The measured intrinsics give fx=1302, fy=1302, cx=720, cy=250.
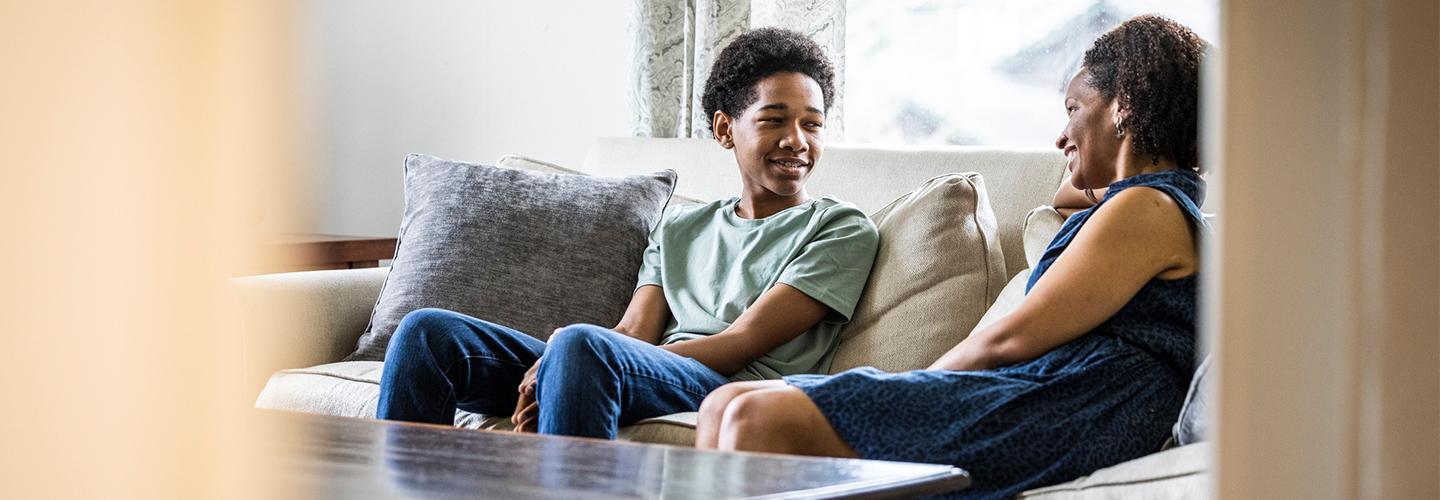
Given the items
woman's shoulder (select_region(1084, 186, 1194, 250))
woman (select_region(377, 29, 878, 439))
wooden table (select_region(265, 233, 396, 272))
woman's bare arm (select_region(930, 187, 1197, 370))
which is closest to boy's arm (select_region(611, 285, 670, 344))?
woman (select_region(377, 29, 878, 439))

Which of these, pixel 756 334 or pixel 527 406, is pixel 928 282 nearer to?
pixel 756 334

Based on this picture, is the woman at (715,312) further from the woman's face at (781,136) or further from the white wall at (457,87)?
the white wall at (457,87)

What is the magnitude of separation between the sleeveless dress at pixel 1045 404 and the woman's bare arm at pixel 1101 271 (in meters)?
0.02

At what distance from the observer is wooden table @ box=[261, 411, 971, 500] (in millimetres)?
760

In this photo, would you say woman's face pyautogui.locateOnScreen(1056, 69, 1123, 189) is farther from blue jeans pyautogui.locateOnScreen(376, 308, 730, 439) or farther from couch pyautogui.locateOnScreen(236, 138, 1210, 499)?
blue jeans pyautogui.locateOnScreen(376, 308, 730, 439)

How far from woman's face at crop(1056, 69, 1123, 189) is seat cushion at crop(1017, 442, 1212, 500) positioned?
0.45 meters

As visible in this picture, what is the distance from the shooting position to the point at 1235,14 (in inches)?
7.2

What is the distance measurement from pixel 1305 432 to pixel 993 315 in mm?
1729

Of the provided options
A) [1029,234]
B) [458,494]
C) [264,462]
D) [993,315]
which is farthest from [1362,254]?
[1029,234]

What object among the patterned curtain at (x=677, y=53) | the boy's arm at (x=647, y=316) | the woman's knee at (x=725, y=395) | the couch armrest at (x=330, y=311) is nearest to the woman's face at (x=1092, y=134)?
the woman's knee at (x=725, y=395)

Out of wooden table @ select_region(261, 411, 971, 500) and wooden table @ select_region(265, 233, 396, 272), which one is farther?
wooden table @ select_region(265, 233, 396, 272)

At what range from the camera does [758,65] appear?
2352 mm

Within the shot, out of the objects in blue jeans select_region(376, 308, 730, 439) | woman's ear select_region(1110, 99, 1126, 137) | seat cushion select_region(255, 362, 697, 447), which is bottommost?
seat cushion select_region(255, 362, 697, 447)

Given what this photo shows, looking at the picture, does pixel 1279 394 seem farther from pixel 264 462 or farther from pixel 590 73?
pixel 590 73
